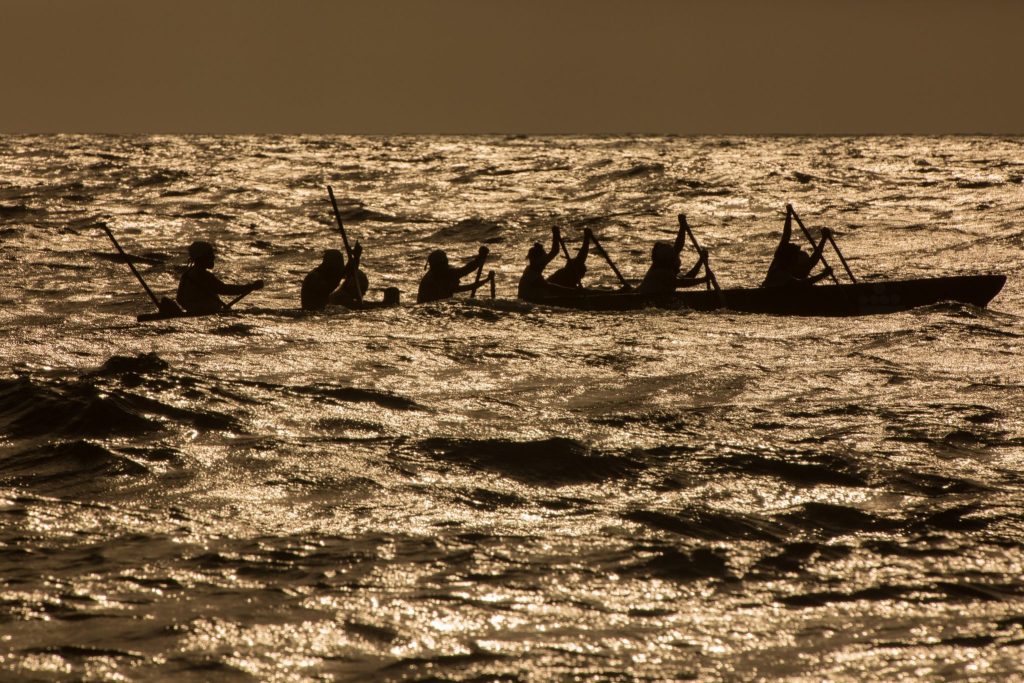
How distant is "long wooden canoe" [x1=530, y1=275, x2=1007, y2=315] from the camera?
51.0ft

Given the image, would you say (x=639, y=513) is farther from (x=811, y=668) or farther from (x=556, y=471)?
(x=811, y=668)

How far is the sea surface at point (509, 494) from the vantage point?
195 inches

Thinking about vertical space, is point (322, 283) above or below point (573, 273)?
below

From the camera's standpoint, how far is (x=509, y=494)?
23.5 ft

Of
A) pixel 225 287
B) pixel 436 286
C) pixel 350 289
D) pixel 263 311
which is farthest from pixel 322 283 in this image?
pixel 436 286

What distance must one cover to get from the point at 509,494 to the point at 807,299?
9.30m

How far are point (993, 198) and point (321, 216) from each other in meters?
18.9

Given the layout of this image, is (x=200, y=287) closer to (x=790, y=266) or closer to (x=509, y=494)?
(x=790, y=266)

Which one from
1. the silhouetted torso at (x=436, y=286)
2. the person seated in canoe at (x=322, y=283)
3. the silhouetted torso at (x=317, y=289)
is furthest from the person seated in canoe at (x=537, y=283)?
the silhouetted torso at (x=317, y=289)

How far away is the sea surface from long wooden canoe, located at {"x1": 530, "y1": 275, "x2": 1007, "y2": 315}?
33 cm

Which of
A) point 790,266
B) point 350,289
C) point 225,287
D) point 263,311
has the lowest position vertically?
point 263,311

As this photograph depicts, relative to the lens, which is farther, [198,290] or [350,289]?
[350,289]

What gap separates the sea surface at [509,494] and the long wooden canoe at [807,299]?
1.07 ft

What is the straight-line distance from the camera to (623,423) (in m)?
9.03
